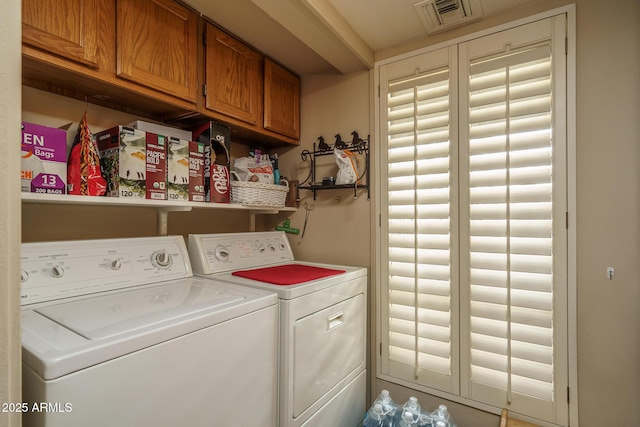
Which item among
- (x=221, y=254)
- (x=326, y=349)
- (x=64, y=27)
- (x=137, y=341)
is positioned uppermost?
(x=64, y=27)

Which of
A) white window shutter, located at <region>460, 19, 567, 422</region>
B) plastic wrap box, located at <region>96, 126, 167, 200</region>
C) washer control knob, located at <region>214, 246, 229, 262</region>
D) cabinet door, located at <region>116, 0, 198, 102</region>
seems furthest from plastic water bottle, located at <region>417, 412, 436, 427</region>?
cabinet door, located at <region>116, 0, 198, 102</region>

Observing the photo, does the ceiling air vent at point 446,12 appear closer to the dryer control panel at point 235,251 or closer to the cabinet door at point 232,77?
the cabinet door at point 232,77

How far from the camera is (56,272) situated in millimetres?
1137

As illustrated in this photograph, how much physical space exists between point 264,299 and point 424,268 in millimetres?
974

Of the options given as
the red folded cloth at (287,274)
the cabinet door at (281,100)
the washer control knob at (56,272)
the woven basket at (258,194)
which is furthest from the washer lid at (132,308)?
the cabinet door at (281,100)

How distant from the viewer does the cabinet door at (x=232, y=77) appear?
1614 mm

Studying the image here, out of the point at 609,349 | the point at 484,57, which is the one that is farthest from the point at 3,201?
the point at 609,349

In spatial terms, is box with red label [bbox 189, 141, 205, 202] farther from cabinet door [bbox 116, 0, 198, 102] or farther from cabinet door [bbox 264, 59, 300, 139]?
cabinet door [bbox 264, 59, 300, 139]

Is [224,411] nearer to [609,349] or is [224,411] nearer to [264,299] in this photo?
[264,299]

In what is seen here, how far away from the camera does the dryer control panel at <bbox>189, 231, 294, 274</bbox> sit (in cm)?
163

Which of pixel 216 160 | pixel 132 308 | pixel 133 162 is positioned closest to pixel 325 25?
pixel 216 160

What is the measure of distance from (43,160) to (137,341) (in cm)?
81

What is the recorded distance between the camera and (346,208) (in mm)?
2051

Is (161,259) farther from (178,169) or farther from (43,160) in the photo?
(43,160)
